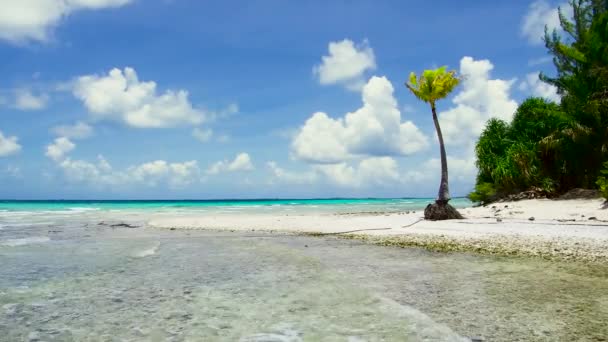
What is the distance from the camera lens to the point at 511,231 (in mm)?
14617

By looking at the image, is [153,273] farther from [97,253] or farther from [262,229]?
[262,229]

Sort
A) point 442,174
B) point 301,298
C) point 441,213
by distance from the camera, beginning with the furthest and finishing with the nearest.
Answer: point 442,174, point 441,213, point 301,298

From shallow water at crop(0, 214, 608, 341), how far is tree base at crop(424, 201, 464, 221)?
30.6 feet

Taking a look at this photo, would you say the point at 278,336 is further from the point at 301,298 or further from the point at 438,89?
the point at 438,89

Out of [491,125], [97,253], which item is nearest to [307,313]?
[97,253]

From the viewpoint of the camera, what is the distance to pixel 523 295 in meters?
6.68

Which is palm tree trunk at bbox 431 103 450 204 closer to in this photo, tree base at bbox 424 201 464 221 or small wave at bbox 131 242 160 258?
tree base at bbox 424 201 464 221

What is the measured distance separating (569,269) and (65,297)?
927 cm

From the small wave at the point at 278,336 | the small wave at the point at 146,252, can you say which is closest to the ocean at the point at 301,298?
the small wave at the point at 278,336

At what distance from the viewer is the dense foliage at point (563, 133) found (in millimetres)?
23422

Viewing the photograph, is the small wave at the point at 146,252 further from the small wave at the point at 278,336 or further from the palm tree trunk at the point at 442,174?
the palm tree trunk at the point at 442,174

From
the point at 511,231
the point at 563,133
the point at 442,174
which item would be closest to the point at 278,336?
the point at 511,231

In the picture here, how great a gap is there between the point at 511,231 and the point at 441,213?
18.1ft

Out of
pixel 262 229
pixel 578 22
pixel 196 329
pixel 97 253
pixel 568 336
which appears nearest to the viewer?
pixel 568 336
